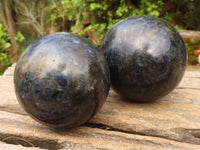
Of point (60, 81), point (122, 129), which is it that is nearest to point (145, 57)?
point (122, 129)

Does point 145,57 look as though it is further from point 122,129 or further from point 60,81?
point 60,81

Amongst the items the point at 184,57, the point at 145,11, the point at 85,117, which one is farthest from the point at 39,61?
the point at 145,11

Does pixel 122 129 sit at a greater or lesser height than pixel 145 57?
lesser

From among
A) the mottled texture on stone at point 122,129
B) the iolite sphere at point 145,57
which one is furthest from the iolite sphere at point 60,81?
the iolite sphere at point 145,57

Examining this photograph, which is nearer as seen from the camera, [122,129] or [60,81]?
[60,81]

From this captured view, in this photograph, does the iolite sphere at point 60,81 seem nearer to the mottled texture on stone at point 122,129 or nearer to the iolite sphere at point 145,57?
the mottled texture on stone at point 122,129

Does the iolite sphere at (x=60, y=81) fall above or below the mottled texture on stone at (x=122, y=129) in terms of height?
above

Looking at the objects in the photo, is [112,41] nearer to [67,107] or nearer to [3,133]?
[67,107]
